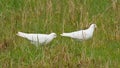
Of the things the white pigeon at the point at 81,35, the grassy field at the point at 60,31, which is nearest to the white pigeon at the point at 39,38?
the grassy field at the point at 60,31

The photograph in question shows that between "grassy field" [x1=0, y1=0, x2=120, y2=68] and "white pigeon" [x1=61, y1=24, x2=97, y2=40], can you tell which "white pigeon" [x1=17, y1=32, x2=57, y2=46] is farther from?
"white pigeon" [x1=61, y1=24, x2=97, y2=40]

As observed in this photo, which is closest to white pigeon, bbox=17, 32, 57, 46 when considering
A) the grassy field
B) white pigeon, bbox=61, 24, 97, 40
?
the grassy field

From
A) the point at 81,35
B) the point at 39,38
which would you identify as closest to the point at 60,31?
the point at 81,35

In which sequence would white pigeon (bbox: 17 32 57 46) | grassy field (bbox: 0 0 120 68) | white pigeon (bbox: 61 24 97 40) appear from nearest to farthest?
grassy field (bbox: 0 0 120 68), white pigeon (bbox: 17 32 57 46), white pigeon (bbox: 61 24 97 40)

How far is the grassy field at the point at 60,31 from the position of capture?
21.6 feet

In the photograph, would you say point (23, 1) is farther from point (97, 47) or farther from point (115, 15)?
point (97, 47)

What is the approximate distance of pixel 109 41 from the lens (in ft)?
25.0

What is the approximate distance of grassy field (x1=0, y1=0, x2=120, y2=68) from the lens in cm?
659

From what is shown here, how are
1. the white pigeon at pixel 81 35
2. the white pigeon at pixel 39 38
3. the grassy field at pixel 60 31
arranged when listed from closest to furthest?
the grassy field at pixel 60 31 < the white pigeon at pixel 39 38 < the white pigeon at pixel 81 35

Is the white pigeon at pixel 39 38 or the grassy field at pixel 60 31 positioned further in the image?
the white pigeon at pixel 39 38

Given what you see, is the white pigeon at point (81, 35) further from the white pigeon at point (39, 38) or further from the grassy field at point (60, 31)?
the white pigeon at point (39, 38)

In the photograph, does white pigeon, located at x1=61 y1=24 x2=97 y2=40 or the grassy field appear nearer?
the grassy field

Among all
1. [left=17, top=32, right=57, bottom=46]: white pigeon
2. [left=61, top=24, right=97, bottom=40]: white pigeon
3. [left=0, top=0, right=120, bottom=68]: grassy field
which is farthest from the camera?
[left=61, top=24, right=97, bottom=40]: white pigeon

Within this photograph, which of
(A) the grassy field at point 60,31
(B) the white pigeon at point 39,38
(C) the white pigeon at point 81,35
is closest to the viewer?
(A) the grassy field at point 60,31
